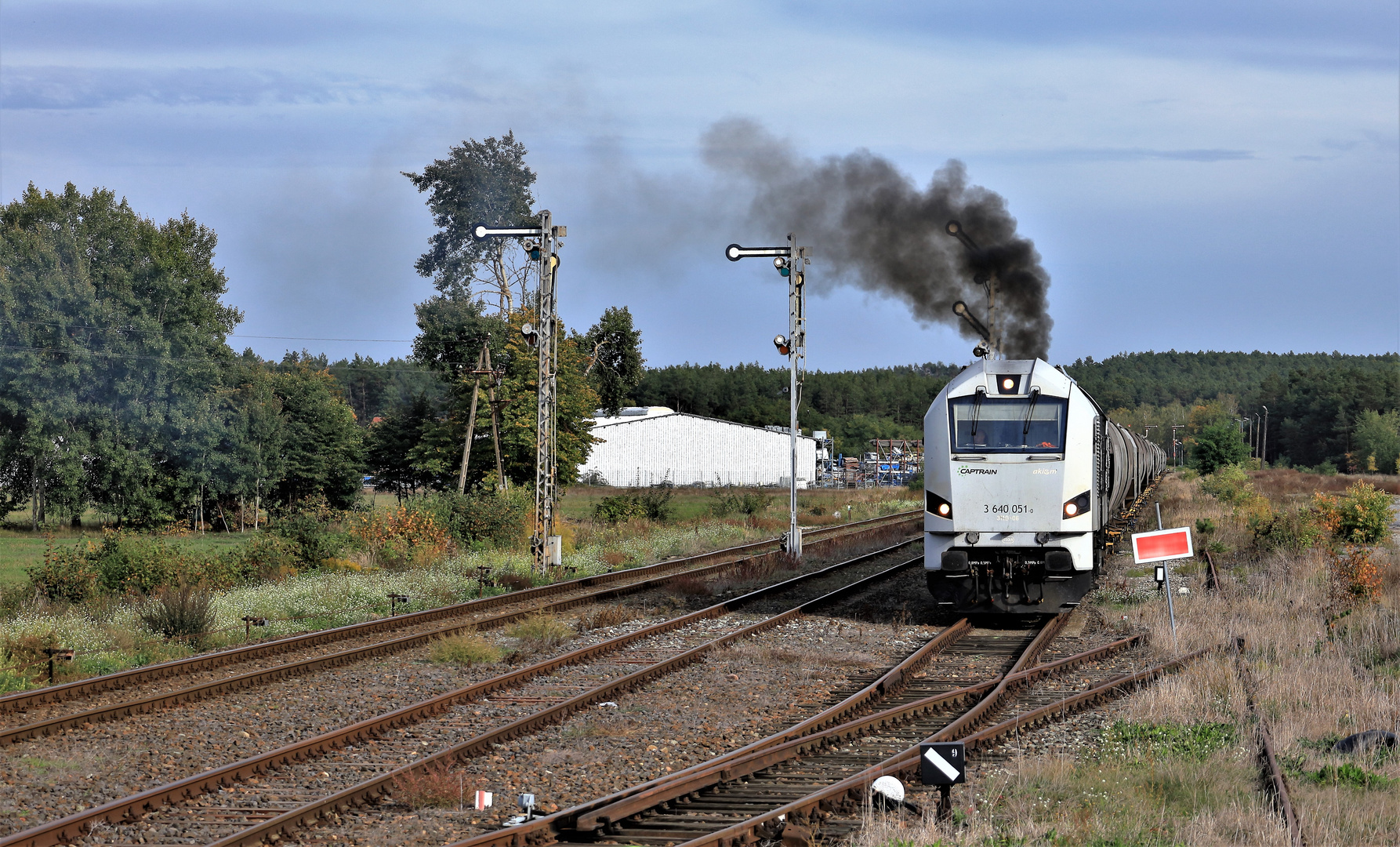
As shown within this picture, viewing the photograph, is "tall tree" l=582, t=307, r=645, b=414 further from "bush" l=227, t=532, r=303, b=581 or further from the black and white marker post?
the black and white marker post

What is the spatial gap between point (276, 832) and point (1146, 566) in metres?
20.0

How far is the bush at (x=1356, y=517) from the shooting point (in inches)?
965

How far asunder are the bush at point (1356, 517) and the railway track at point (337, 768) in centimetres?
1704

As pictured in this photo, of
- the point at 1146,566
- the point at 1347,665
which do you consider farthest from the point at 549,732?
the point at 1146,566

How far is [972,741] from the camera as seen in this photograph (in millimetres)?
8742

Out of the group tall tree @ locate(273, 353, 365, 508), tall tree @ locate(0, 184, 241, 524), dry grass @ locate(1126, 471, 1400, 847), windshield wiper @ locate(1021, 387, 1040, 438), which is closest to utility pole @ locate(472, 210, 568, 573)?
windshield wiper @ locate(1021, 387, 1040, 438)

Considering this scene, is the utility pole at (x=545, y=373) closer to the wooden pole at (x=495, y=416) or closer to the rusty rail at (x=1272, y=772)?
the rusty rail at (x=1272, y=772)

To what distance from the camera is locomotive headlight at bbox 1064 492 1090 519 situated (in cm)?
1435

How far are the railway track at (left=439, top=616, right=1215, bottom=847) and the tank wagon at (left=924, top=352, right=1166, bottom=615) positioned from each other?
1.35 metres

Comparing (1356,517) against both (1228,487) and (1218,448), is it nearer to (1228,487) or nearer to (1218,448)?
(1228,487)

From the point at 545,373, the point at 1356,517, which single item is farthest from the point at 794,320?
the point at 1356,517

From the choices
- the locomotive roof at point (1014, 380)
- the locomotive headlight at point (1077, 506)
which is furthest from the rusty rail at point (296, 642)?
the locomotive headlight at point (1077, 506)

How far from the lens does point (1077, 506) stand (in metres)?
14.4

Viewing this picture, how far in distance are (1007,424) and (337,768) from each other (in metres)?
9.50
